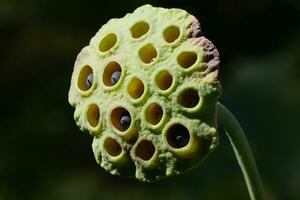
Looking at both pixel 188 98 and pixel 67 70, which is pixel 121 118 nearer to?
pixel 188 98

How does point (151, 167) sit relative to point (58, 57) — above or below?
above

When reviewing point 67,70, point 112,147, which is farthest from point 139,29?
point 67,70

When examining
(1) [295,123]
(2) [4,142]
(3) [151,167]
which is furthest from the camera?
(2) [4,142]

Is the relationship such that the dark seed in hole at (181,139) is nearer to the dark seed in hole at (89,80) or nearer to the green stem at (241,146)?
the green stem at (241,146)

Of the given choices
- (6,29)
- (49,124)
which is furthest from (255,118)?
(6,29)

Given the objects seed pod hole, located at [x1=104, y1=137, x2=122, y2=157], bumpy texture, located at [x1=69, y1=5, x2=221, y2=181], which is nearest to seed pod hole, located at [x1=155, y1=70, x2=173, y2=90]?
bumpy texture, located at [x1=69, y1=5, x2=221, y2=181]

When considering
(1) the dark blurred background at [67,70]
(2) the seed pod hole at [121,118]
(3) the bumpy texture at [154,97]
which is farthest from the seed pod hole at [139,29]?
(1) the dark blurred background at [67,70]

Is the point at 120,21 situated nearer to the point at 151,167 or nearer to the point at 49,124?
the point at 151,167
